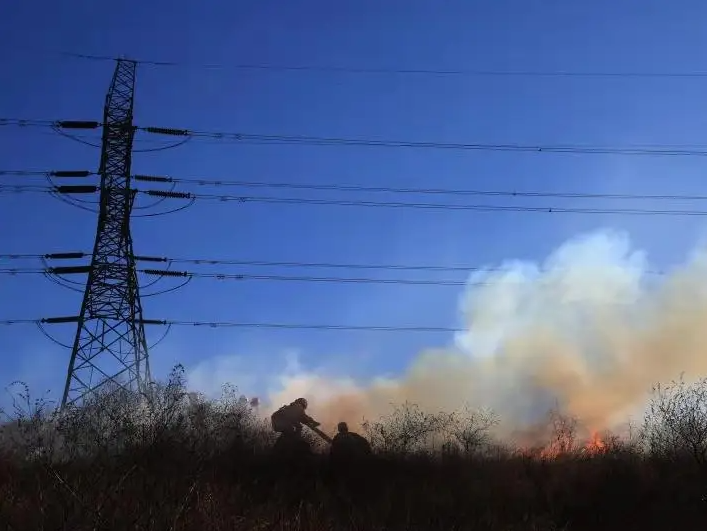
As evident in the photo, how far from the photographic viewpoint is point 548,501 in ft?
64.1

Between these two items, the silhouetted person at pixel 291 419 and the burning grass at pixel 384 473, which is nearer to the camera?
the burning grass at pixel 384 473

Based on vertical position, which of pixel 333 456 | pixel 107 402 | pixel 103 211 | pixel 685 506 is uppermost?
pixel 103 211

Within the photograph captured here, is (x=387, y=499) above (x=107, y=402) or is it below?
below

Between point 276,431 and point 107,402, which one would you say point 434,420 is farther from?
point 107,402

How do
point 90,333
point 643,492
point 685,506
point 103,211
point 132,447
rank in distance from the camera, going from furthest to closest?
1. point 103,211
2. point 90,333
3. point 643,492
4. point 685,506
5. point 132,447

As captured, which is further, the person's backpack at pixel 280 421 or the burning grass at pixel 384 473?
the person's backpack at pixel 280 421

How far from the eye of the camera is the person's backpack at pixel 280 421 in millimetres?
23625

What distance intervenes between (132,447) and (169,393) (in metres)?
3.92

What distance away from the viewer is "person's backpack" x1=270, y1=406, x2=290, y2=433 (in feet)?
77.5

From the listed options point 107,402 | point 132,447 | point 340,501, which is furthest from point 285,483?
point 107,402

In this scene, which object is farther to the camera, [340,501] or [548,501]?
[548,501]

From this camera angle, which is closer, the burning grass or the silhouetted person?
the burning grass

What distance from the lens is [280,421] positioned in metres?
23.8

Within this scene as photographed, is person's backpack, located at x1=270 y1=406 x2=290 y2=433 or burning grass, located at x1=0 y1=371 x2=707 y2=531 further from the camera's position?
person's backpack, located at x1=270 y1=406 x2=290 y2=433
